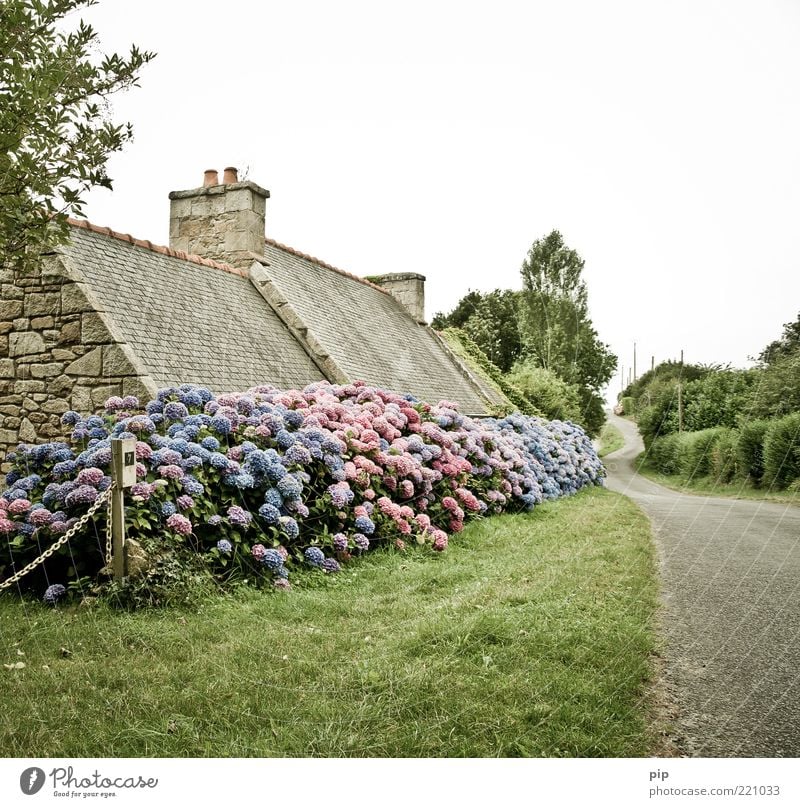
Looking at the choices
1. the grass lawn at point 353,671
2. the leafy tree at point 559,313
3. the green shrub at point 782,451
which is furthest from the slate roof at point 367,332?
the green shrub at point 782,451

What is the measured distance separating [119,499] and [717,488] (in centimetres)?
364

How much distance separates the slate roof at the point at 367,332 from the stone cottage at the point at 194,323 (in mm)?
44

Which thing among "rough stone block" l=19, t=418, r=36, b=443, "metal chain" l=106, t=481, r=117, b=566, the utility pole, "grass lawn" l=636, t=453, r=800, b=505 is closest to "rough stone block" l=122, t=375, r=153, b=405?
"rough stone block" l=19, t=418, r=36, b=443

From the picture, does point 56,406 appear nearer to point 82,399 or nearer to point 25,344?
point 82,399

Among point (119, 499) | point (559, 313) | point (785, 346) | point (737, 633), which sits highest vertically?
point (559, 313)

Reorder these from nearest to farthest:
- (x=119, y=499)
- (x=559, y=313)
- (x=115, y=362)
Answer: (x=119, y=499) < (x=115, y=362) < (x=559, y=313)

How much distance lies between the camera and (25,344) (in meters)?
7.14

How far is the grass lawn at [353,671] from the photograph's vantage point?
264cm

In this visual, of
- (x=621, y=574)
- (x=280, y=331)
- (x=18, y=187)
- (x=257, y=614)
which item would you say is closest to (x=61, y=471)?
(x=257, y=614)

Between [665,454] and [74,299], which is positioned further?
[74,299]

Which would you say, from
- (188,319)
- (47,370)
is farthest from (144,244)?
(47,370)

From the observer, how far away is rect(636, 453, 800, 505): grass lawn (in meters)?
3.00

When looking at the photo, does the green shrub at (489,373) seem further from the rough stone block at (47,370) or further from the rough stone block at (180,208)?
the rough stone block at (47,370)
